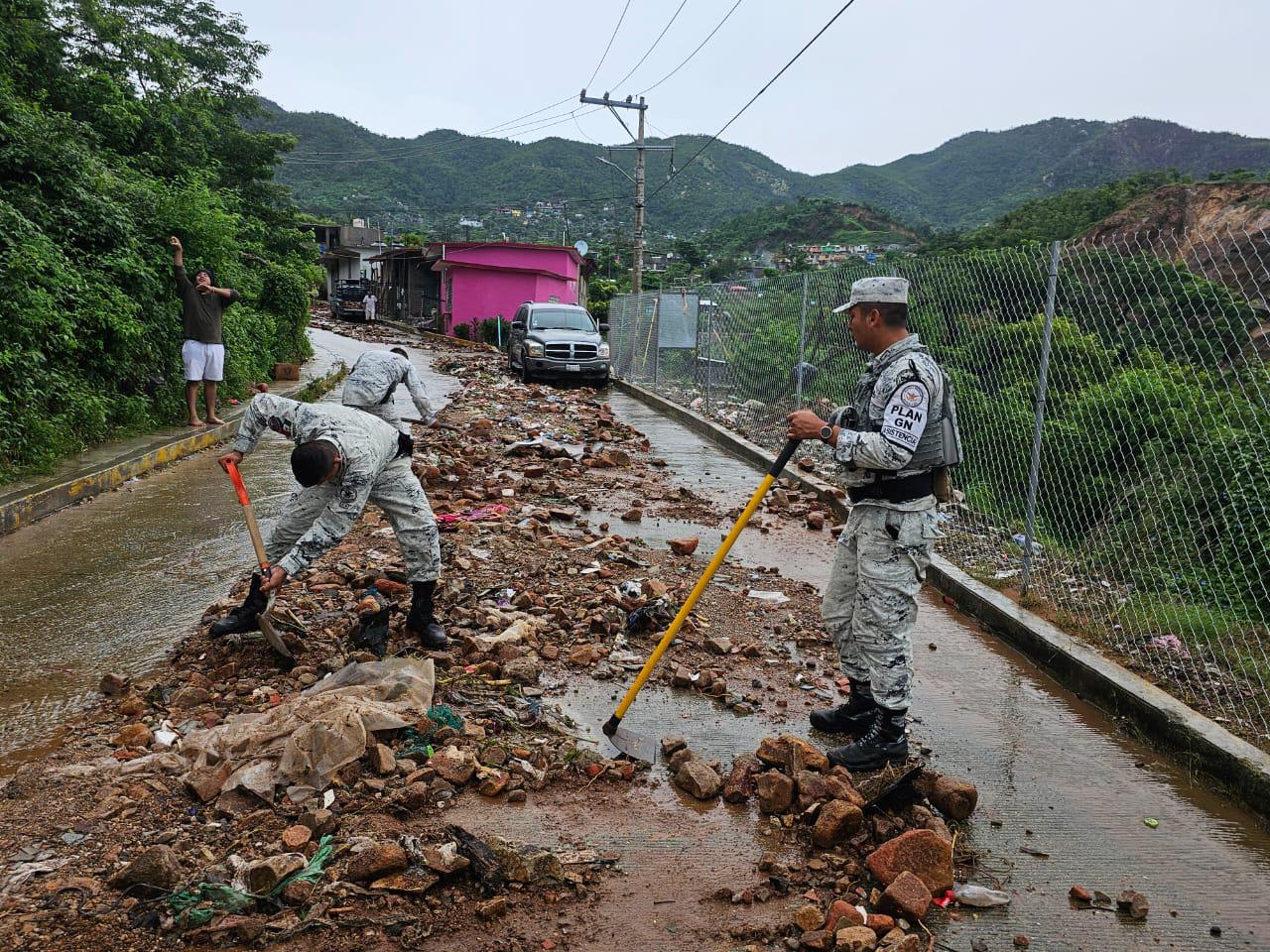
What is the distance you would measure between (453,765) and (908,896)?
1.66 metres

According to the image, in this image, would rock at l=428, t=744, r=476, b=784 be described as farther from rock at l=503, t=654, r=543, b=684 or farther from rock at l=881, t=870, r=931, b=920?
rock at l=881, t=870, r=931, b=920

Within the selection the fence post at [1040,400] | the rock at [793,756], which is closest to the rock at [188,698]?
the rock at [793,756]

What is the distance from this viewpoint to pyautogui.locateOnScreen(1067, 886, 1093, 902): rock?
2.94 m

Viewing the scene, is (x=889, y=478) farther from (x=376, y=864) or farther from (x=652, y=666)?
(x=376, y=864)

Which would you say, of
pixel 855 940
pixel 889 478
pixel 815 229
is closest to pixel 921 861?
pixel 855 940

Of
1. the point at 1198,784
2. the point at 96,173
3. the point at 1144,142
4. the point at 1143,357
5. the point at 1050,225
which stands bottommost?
the point at 1198,784

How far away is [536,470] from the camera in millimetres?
9523

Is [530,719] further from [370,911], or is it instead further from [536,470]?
[536,470]

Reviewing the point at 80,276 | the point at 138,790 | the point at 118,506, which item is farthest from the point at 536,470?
the point at 138,790

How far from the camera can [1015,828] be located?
133 inches

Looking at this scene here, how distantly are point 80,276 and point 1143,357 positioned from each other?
9177mm

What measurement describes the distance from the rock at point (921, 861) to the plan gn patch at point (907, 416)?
1360 mm

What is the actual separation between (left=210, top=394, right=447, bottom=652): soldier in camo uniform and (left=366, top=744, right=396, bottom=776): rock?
954 millimetres

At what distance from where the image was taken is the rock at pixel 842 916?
106 inches
